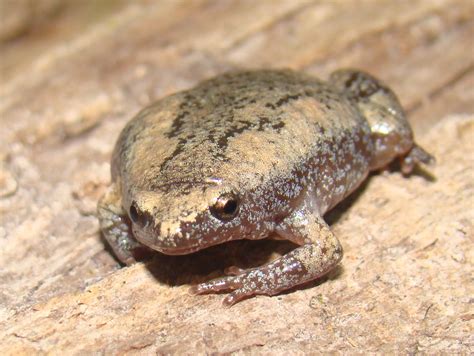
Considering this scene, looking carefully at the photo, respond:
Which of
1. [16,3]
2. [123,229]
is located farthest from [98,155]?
[16,3]

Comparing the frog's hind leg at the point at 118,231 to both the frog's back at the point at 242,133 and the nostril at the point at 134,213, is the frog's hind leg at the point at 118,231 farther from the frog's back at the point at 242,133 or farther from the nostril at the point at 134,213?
the nostril at the point at 134,213

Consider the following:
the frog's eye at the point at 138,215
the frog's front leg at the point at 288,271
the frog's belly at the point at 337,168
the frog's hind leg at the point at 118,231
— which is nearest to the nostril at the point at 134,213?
the frog's eye at the point at 138,215

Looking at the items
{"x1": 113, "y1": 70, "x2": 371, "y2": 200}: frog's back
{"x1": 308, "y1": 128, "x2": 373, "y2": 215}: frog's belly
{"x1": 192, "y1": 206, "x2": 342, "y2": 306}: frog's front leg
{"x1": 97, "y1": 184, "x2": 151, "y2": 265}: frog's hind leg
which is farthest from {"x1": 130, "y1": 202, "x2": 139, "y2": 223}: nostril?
{"x1": 308, "y1": 128, "x2": 373, "y2": 215}: frog's belly

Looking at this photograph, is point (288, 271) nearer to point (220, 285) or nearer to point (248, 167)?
point (220, 285)

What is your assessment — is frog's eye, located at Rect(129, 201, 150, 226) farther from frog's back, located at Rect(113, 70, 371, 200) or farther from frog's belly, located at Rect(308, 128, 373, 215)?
frog's belly, located at Rect(308, 128, 373, 215)

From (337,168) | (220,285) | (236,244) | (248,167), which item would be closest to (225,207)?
(248,167)
